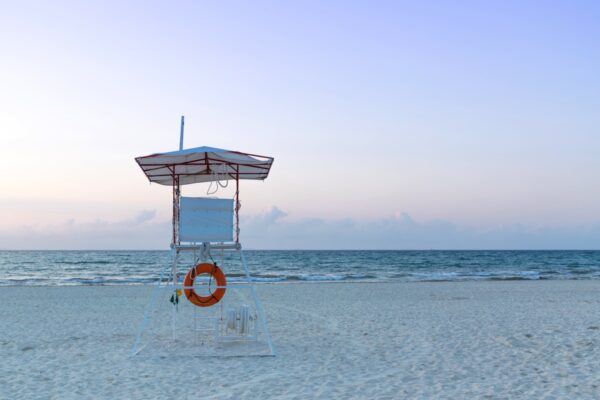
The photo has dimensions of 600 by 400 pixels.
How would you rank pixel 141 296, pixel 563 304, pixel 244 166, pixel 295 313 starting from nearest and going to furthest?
pixel 244 166 < pixel 295 313 < pixel 563 304 < pixel 141 296

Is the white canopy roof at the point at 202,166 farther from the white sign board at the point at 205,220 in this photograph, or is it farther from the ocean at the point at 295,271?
the ocean at the point at 295,271

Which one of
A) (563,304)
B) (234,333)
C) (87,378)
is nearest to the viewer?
(87,378)

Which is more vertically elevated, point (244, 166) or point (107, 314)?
point (244, 166)

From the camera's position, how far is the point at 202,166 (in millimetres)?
8039

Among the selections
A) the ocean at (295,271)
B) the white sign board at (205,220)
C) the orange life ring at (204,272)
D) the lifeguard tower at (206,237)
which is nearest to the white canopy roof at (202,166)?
the lifeguard tower at (206,237)

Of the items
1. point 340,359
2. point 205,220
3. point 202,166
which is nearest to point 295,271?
point 202,166

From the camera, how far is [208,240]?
7.44 meters

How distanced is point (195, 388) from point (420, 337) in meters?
4.21

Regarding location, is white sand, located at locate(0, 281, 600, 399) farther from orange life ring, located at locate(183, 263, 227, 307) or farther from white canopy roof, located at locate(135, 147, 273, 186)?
white canopy roof, located at locate(135, 147, 273, 186)

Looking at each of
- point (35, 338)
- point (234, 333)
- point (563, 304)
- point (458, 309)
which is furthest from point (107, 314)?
point (563, 304)

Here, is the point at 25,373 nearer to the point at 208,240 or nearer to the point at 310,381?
the point at 208,240

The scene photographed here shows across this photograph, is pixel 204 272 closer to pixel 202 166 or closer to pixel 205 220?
pixel 205 220

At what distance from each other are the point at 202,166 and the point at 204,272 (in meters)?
1.50

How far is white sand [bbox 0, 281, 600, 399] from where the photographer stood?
5.73 m
